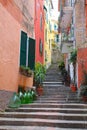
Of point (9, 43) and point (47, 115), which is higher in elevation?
point (9, 43)

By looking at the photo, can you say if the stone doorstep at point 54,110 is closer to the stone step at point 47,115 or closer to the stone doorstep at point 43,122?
the stone step at point 47,115

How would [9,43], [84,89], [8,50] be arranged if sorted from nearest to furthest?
[8,50] → [9,43] → [84,89]

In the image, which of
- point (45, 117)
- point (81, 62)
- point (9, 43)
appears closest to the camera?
point (45, 117)

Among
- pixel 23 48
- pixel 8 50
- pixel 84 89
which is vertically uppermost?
pixel 23 48

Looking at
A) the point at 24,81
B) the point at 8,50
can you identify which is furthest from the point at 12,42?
the point at 24,81

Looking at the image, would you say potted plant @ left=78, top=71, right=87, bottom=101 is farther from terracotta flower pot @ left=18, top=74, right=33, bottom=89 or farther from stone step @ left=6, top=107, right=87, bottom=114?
terracotta flower pot @ left=18, top=74, right=33, bottom=89

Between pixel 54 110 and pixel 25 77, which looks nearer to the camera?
pixel 54 110

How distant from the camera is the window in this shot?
1088 centimetres

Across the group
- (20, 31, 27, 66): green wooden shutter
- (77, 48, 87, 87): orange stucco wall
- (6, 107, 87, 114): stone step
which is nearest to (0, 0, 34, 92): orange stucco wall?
(20, 31, 27, 66): green wooden shutter

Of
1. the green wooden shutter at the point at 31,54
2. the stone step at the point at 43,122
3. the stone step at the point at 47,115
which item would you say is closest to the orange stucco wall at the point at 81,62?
the green wooden shutter at the point at 31,54

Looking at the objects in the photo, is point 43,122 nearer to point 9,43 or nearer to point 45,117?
point 45,117

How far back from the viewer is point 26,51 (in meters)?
11.3

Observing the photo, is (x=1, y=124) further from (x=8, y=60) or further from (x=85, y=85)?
(x=85, y=85)

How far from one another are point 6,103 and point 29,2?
599 centimetres
